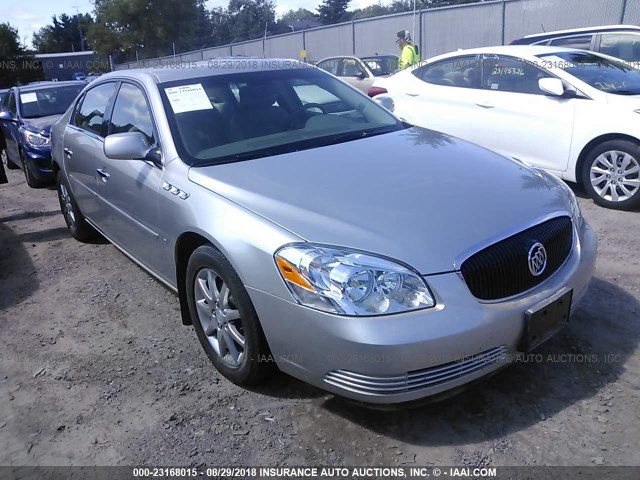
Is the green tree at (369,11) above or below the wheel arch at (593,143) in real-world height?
above

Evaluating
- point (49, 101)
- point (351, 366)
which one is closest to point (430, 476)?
point (351, 366)

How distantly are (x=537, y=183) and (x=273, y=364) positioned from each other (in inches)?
67.4

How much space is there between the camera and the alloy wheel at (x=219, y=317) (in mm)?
2789

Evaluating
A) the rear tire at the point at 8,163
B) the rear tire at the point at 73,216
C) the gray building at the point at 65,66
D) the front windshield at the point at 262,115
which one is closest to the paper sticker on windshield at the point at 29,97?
the rear tire at the point at 8,163

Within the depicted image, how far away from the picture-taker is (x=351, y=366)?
2.28m

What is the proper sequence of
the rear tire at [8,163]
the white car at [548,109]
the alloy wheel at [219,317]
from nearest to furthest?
the alloy wheel at [219,317] < the white car at [548,109] < the rear tire at [8,163]

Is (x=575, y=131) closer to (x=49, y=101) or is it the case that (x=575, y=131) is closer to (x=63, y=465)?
(x=63, y=465)

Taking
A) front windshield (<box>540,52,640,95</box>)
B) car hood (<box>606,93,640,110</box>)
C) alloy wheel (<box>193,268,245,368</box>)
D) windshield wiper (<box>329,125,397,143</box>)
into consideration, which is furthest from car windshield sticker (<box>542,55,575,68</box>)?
alloy wheel (<box>193,268,245,368</box>)

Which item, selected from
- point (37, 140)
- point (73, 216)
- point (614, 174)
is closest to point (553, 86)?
point (614, 174)

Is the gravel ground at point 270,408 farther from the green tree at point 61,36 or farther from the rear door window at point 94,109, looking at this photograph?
the green tree at point 61,36

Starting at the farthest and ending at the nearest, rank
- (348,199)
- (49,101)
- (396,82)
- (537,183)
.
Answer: (49,101)
(396,82)
(537,183)
(348,199)

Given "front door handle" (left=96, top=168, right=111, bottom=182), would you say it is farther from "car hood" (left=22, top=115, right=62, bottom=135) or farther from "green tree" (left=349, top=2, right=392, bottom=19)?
"green tree" (left=349, top=2, right=392, bottom=19)

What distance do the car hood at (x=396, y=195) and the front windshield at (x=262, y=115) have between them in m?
0.18

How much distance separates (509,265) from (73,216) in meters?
4.31
